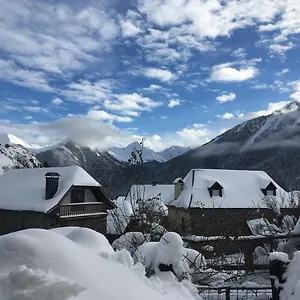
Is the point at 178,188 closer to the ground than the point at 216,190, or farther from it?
farther from it

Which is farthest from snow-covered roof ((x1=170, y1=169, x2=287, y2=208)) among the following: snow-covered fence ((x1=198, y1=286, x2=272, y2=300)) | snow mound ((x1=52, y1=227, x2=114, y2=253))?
snow mound ((x1=52, y1=227, x2=114, y2=253))

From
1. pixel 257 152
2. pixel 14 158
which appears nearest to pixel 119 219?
pixel 14 158

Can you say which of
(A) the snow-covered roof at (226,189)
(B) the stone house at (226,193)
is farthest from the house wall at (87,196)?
(A) the snow-covered roof at (226,189)

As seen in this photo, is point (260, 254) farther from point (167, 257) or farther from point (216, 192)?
point (216, 192)

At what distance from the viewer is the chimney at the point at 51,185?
66.2 ft

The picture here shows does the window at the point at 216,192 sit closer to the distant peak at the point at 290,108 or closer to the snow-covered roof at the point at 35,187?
the snow-covered roof at the point at 35,187

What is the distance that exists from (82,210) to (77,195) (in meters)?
0.93

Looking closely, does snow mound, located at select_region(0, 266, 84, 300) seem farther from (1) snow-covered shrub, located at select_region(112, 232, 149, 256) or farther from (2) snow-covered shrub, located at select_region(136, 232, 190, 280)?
(1) snow-covered shrub, located at select_region(112, 232, 149, 256)

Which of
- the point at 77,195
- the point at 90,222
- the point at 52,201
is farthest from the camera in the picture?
the point at 90,222

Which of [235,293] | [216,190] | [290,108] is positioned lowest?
[235,293]

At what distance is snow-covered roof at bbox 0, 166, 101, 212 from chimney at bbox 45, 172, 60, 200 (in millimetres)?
231

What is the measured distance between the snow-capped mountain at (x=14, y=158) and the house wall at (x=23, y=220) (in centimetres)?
1317

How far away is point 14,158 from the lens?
37.8 meters

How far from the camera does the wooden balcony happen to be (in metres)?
19.9
